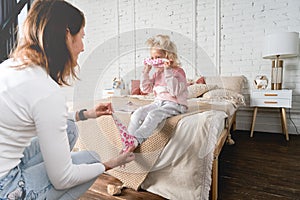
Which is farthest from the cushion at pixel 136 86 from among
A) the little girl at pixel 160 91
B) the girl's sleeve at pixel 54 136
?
the girl's sleeve at pixel 54 136

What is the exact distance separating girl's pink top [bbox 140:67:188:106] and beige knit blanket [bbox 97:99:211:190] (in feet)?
0.54

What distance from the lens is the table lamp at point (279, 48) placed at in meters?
2.16

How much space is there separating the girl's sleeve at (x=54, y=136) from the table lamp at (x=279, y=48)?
237 centimetres

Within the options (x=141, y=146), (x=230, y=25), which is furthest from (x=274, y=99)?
(x=141, y=146)

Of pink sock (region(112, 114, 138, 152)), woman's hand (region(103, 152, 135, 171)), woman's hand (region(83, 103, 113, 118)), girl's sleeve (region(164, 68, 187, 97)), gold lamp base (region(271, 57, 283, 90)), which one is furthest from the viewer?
gold lamp base (region(271, 57, 283, 90))

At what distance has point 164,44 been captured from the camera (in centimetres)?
104

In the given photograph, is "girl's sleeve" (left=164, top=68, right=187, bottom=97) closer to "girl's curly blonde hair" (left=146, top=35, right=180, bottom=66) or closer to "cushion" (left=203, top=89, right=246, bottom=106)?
"girl's curly blonde hair" (left=146, top=35, right=180, bottom=66)

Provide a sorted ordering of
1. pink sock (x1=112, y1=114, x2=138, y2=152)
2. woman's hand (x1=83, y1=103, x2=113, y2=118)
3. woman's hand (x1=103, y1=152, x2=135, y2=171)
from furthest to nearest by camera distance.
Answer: pink sock (x1=112, y1=114, x2=138, y2=152)
woman's hand (x1=83, y1=103, x2=113, y2=118)
woman's hand (x1=103, y1=152, x2=135, y2=171)

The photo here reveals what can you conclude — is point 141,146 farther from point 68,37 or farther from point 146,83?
point 68,37

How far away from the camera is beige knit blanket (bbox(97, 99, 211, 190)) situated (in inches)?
41.1

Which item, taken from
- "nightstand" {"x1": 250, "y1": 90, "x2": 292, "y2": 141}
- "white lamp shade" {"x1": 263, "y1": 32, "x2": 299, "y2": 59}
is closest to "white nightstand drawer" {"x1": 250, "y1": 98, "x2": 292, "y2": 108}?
"nightstand" {"x1": 250, "y1": 90, "x2": 292, "y2": 141}

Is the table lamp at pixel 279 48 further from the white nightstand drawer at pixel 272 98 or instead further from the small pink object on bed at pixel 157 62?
the small pink object on bed at pixel 157 62

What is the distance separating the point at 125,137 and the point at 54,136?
562 millimetres

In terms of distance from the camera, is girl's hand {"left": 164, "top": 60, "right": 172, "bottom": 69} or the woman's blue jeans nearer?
the woman's blue jeans
